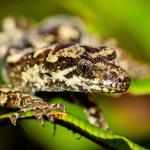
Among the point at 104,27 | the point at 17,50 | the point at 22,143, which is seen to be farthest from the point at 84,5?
the point at 22,143


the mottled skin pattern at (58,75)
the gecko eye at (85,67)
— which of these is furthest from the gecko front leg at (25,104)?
the gecko eye at (85,67)

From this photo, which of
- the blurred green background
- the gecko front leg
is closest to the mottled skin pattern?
the gecko front leg

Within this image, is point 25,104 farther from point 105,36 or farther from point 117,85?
point 105,36

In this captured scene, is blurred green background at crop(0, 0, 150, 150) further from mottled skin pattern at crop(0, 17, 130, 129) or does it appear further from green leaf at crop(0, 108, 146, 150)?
green leaf at crop(0, 108, 146, 150)

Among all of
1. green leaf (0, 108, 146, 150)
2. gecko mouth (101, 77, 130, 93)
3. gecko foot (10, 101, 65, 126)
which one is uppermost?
gecko mouth (101, 77, 130, 93)

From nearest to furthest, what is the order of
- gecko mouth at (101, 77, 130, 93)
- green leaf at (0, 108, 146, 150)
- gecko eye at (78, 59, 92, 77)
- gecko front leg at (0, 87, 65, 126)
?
green leaf at (0, 108, 146, 150) → gecko front leg at (0, 87, 65, 126) → gecko mouth at (101, 77, 130, 93) → gecko eye at (78, 59, 92, 77)

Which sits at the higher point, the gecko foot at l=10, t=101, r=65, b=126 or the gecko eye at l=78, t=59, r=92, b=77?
the gecko eye at l=78, t=59, r=92, b=77
